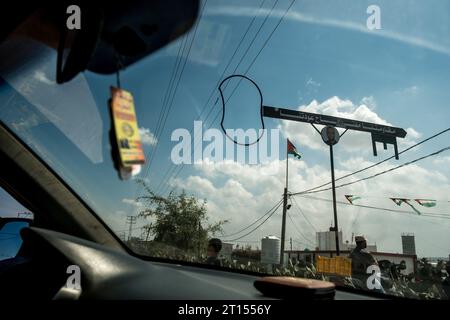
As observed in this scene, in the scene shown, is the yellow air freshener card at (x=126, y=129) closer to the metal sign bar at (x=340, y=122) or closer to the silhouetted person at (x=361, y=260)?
the silhouetted person at (x=361, y=260)

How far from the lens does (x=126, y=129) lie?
0.98 m

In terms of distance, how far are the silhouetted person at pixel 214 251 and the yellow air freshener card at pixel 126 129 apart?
138cm

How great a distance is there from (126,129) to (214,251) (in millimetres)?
1556

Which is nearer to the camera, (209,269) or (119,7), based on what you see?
(119,7)

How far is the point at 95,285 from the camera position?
1466 millimetres

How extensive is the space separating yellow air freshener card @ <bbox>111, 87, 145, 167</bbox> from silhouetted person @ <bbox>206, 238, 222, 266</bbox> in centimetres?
138

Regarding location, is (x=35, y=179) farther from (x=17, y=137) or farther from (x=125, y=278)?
(x=125, y=278)

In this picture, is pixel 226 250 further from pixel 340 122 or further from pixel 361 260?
pixel 340 122

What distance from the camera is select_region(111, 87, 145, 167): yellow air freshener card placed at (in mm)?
955

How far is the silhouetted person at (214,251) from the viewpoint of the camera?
2215mm

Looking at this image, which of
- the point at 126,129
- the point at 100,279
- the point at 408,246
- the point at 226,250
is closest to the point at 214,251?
the point at 226,250

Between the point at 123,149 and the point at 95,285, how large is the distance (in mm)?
807
